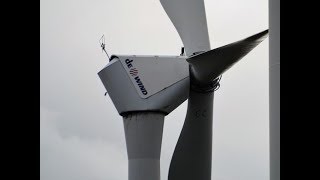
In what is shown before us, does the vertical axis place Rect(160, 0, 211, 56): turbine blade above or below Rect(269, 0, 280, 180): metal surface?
above

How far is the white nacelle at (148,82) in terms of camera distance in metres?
26.8

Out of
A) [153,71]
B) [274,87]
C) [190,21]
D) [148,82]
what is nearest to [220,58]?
[190,21]

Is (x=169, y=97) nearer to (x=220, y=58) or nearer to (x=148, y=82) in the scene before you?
(x=148, y=82)

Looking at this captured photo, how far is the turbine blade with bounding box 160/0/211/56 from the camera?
2614 centimetres

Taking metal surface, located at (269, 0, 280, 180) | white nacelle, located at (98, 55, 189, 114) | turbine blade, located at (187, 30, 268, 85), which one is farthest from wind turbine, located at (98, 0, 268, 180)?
metal surface, located at (269, 0, 280, 180)

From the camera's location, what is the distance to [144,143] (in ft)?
87.1

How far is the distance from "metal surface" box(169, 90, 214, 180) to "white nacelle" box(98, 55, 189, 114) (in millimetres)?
1005

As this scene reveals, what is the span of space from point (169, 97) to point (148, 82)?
97 cm

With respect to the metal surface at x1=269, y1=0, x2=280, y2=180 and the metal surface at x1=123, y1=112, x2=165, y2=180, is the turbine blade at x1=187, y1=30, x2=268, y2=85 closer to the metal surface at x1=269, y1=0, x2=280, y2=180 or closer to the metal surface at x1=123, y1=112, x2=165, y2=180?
the metal surface at x1=123, y1=112, x2=165, y2=180

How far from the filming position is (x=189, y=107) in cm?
2620
